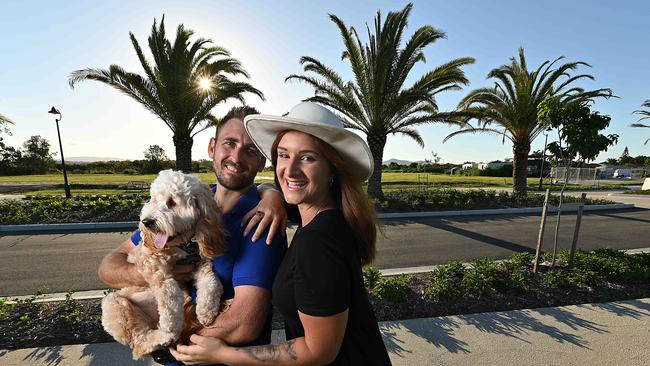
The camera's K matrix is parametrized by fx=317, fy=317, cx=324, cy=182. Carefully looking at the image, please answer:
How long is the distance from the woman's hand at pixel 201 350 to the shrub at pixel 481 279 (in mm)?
4535

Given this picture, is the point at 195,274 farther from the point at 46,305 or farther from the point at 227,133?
the point at 46,305

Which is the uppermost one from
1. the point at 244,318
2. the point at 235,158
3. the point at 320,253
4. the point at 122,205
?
the point at 235,158

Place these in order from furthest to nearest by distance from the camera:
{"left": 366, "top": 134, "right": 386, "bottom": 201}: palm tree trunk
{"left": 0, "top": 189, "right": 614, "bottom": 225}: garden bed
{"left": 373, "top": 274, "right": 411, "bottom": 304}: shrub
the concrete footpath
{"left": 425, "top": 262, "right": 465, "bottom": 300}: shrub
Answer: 1. {"left": 366, "top": 134, "right": 386, "bottom": 201}: palm tree trunk
2. {"left": 0, "top": 189, "right": 614, "bottom": 225}: garden bed
3. {"left": 425, "top": 262, "right": 465, "bottom": 300}: shrub
4. {"left": 373, "top": 274, "right": 411, "bottom": 304}: shrub
5. the concrete footpath

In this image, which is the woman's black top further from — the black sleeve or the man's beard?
the man's beard

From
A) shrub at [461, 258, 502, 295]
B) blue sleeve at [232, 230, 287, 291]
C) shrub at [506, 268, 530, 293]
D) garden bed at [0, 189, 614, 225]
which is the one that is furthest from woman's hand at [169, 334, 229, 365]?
garden bed at [0, 189, 614, 225]

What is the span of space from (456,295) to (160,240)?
4464mm

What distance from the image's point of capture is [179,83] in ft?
46.0

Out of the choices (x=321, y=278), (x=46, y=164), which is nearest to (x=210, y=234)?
(x=321, y=278)

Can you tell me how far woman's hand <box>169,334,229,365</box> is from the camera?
1.45 metres

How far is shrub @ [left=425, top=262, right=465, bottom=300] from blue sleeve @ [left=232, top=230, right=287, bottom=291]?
3.93 metres

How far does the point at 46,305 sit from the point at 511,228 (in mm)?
12644

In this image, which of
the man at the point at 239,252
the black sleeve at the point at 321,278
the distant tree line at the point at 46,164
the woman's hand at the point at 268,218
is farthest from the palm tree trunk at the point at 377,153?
the distant tree line at the point at 46,164

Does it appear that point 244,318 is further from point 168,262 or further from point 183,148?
point 183,148

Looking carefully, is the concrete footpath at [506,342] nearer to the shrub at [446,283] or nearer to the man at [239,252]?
the shrub at [446,283]
